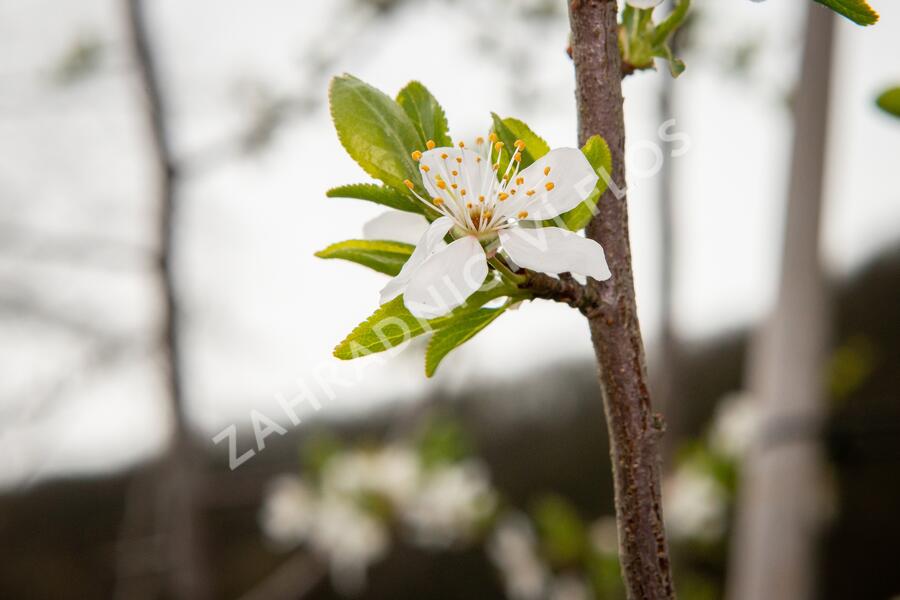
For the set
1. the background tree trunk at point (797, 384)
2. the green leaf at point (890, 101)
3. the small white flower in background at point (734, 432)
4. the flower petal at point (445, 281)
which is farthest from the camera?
the small white flower in background at point (734, 432)

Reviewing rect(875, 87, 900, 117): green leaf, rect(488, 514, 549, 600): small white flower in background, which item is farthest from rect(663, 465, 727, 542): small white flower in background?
rect(875, 87, 900, 117): green leaf

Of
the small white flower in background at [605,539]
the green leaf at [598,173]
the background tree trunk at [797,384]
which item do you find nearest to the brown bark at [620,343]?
the green leaf at [598,173]

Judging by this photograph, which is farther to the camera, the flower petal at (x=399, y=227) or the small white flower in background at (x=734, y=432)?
the small white flower in background at (x=734, y=432)

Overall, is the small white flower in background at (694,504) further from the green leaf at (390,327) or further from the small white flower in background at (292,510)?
the green leaf at (390,327)

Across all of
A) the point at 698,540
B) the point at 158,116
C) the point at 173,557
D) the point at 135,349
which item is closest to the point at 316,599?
the point at 173,557

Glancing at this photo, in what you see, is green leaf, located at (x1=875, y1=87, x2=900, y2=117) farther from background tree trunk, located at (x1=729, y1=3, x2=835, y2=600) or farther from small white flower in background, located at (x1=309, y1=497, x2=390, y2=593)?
small white flower in background, located at (x1=309, y1=497, x2=390, y2=593)

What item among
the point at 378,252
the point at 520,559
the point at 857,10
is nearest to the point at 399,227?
the point at 378,252
